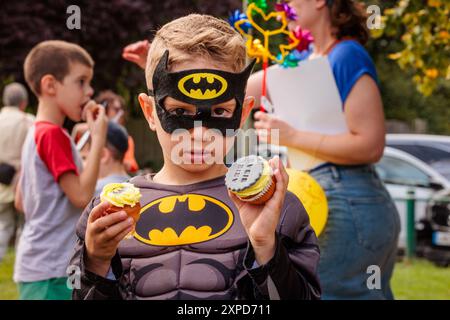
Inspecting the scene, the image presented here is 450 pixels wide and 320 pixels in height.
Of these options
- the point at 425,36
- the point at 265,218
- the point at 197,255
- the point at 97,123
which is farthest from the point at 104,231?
the point at 425,36

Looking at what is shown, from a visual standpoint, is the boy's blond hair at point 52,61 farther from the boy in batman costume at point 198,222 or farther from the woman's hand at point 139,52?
the boy in batman costume at point 198,222

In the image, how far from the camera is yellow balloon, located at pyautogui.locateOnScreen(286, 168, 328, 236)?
9.89 ft

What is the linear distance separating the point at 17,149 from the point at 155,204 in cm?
565

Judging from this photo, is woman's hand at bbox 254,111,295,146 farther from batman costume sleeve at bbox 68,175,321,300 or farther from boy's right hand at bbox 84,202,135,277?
boy's right hand at bbox 84,202,135,277

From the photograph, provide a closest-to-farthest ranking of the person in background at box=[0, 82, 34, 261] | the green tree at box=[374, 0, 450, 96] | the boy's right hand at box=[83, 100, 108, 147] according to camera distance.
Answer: the boy's right hand at box=[83, 100, 108, 147]
the green tree at box=[374, 0, 450, 96]
the person in background at box=[0, 82, 34, 261]

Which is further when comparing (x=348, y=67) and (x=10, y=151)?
(x=10, y=151)

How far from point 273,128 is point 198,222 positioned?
1.19 m

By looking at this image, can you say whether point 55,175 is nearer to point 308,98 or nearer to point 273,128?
point 273,128

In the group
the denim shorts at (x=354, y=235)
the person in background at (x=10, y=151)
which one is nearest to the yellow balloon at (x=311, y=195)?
the denim shorts at (x=354, y=235)

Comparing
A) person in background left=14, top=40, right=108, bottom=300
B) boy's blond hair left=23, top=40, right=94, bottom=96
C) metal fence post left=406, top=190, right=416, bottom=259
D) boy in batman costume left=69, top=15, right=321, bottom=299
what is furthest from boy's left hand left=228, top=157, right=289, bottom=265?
metal fence post left=406, top=190, right=416, bottom=259

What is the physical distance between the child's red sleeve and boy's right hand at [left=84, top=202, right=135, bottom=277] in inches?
76.7

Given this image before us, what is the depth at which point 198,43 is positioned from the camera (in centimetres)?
218
